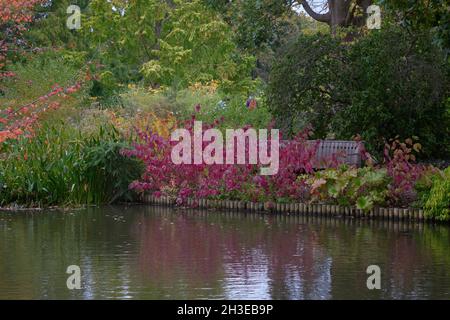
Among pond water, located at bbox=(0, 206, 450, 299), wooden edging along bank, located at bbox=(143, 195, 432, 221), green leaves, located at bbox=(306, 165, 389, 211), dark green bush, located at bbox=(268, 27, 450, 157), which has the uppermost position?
dark green bush, located at bbox=(268, 27, 450, 157)

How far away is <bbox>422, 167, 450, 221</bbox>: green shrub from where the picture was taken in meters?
14.0

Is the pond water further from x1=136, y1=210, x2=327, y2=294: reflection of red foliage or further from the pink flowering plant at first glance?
the pink flowering plant

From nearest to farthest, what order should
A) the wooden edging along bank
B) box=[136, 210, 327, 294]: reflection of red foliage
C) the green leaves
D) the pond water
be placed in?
the pond water → box=[136, 210, 327, 294]: reflection of red foliage → the wooden edging along bank → the green leaves

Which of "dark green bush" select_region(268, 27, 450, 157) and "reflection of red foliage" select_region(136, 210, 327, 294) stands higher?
"dark green bush" select_region(268, 27, 450, 157)

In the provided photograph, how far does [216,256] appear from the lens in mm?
11023

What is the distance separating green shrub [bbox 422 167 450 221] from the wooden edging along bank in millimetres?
269

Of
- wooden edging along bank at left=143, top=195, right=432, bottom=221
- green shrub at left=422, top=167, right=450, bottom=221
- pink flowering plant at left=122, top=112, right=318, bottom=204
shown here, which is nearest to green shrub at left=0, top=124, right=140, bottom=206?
pink flowering plant at left=122, top=112, right=318, bottom=204

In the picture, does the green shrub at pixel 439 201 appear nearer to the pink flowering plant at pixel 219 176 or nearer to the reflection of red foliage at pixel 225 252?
the reflection of red foliage at pixel 225 252

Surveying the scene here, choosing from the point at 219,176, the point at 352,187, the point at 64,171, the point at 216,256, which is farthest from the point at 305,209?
the point at 216,256

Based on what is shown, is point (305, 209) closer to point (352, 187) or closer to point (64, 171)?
point (352, 187)

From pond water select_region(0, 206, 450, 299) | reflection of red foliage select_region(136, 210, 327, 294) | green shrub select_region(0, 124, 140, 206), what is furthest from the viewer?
green shrub select_region(0, 124, 140, 206)

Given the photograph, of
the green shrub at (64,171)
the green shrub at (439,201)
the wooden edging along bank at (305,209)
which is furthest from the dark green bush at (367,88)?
the green shrub at (439,201)

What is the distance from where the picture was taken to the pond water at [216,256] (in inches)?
347

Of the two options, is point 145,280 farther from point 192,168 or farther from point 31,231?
point 192,168
